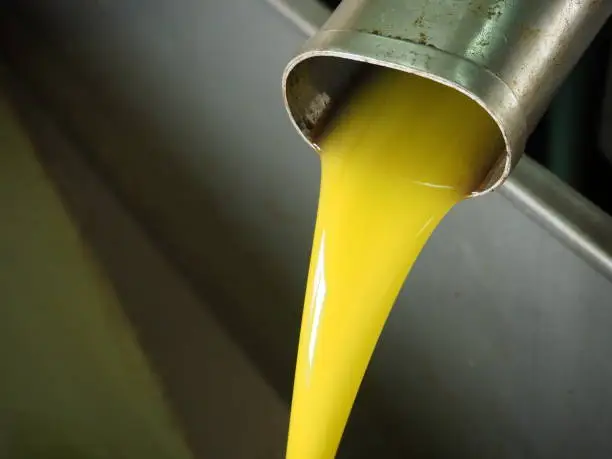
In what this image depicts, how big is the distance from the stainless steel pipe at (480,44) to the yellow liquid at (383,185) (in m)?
0.07

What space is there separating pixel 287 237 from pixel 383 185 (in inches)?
9.1

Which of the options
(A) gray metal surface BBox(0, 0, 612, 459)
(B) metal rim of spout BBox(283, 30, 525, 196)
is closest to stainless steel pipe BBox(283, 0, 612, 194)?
(B) metal rim of spout BBox(283, 30, 525, 196)

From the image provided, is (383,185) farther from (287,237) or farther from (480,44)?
(287,237)

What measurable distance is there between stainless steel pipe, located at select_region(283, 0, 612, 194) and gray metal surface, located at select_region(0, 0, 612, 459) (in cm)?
11

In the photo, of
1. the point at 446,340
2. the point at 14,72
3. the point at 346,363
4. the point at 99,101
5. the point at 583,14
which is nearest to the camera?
the point at 583,14

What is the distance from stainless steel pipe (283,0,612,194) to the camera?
308 millimetres

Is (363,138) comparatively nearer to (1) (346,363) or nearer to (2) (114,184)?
(1) (346,363)

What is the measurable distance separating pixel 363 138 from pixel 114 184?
432 millimetres

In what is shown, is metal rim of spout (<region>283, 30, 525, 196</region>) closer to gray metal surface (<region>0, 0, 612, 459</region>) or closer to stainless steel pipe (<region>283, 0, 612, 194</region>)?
stainless steel pipe (<region>283, 0, 612, 194</region>)

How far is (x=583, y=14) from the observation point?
348 millimetres

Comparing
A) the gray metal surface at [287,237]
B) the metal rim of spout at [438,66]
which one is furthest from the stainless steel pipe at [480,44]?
the gray metal surface at [287,237]

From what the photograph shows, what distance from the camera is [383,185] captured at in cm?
43

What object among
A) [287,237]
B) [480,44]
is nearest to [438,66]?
[480,44]

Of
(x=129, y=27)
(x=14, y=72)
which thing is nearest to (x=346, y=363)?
(x=129, y=27)
